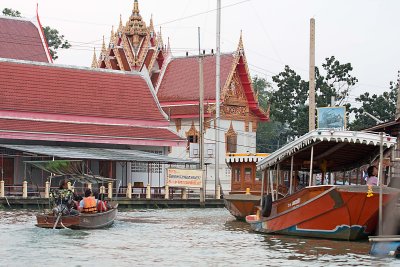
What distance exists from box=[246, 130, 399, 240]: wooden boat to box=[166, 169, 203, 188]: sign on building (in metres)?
20.5

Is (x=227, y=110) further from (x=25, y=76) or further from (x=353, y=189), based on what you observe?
(x=353, y=189)

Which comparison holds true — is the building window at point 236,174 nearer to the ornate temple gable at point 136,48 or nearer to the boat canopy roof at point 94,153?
the boat canopy roof at point 94,153

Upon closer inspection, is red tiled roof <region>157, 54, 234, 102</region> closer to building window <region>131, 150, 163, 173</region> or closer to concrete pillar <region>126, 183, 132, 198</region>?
building window <region>131, 150, 163, 173</region>

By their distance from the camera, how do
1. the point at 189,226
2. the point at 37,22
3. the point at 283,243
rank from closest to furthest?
1. the point at 283,243
2. the point at 189,226
3. the point at 37,22

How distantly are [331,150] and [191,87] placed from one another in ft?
113

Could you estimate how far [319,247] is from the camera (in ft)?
78.2

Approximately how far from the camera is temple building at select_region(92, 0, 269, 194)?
59812mm

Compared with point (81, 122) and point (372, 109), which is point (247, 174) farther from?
point (372, 109)

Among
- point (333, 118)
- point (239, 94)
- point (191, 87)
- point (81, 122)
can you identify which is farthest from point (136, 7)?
point (333, 118)

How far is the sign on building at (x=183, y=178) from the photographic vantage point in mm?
47969

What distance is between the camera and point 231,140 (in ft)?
199

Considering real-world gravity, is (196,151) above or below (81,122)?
below

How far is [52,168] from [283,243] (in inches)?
567

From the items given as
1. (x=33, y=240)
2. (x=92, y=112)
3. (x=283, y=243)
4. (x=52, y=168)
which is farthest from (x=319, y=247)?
(x=92, y=112)
